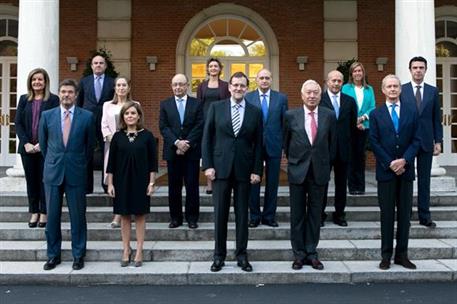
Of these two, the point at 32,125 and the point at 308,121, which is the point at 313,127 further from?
the point at 32,125

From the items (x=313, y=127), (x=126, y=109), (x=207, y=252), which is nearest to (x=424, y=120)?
(x=313, y=127)

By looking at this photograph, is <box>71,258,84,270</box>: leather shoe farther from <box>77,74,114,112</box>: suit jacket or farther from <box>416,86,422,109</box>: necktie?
<box>416,86,422,109</box>: necktie

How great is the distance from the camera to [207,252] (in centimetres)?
628

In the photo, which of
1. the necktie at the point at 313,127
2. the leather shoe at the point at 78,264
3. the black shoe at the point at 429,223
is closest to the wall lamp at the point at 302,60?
the black shoe at the point at 429,223

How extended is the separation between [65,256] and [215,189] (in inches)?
79.2

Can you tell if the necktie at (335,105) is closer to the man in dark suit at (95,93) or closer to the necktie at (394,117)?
the necktie at (394,117)

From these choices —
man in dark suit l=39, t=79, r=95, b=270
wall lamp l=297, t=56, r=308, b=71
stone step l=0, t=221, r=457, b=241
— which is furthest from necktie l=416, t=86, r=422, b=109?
wall lamp l=297, t=56, r=308, b=71

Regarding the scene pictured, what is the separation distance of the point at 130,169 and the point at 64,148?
0.79 m

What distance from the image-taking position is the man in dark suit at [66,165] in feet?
19.2

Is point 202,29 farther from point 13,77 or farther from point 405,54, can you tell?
point 405,54

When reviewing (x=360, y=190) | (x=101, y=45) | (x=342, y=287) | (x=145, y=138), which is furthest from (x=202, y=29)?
(x=342, y=287)

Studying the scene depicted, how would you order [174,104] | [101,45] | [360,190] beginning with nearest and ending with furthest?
[174,104] < [360,190] < [101,45]

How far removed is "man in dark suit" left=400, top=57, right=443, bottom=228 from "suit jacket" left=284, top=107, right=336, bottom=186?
59.0 inches

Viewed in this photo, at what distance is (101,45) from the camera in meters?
14.0
